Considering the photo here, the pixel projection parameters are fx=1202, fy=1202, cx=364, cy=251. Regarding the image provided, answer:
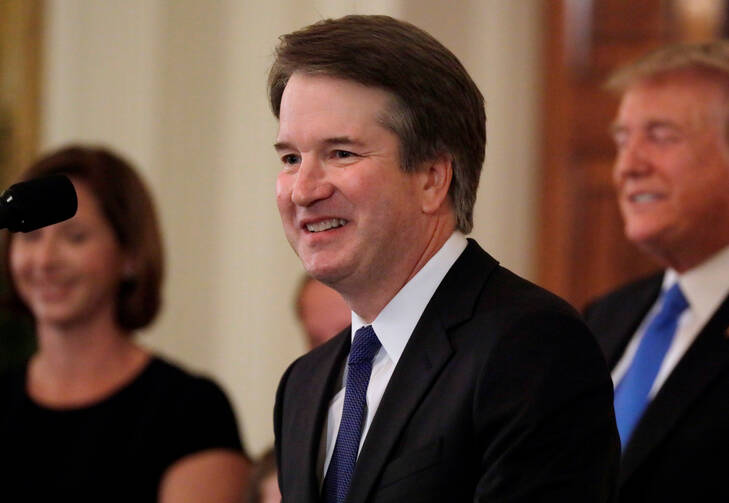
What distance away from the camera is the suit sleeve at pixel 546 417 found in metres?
1.49

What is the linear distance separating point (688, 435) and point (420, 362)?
0.98 metres

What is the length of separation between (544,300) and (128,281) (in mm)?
1949

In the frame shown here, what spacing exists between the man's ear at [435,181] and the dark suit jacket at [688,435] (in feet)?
3.20

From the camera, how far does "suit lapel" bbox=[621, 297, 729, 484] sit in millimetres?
2434

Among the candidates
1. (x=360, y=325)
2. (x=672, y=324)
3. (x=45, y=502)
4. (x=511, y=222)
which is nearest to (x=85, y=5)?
(x=511, y=222)

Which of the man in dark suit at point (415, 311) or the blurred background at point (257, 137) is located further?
the blurred background at point (257, 137)

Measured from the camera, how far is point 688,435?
2.41m

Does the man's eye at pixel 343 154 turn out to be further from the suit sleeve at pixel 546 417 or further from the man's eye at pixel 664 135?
the man's eye at pixel 664 135

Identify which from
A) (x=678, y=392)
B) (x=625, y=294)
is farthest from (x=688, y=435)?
(x=625, y=294)

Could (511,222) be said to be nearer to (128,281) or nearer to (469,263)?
(128,281)

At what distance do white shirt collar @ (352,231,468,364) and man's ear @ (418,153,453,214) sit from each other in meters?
0.08

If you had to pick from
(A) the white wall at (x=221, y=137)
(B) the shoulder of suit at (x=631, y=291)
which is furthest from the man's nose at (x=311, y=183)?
(A) the white wall at (x=221, y=137)

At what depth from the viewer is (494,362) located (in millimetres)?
1543

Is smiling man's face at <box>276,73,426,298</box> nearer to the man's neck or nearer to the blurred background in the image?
the man's neck
